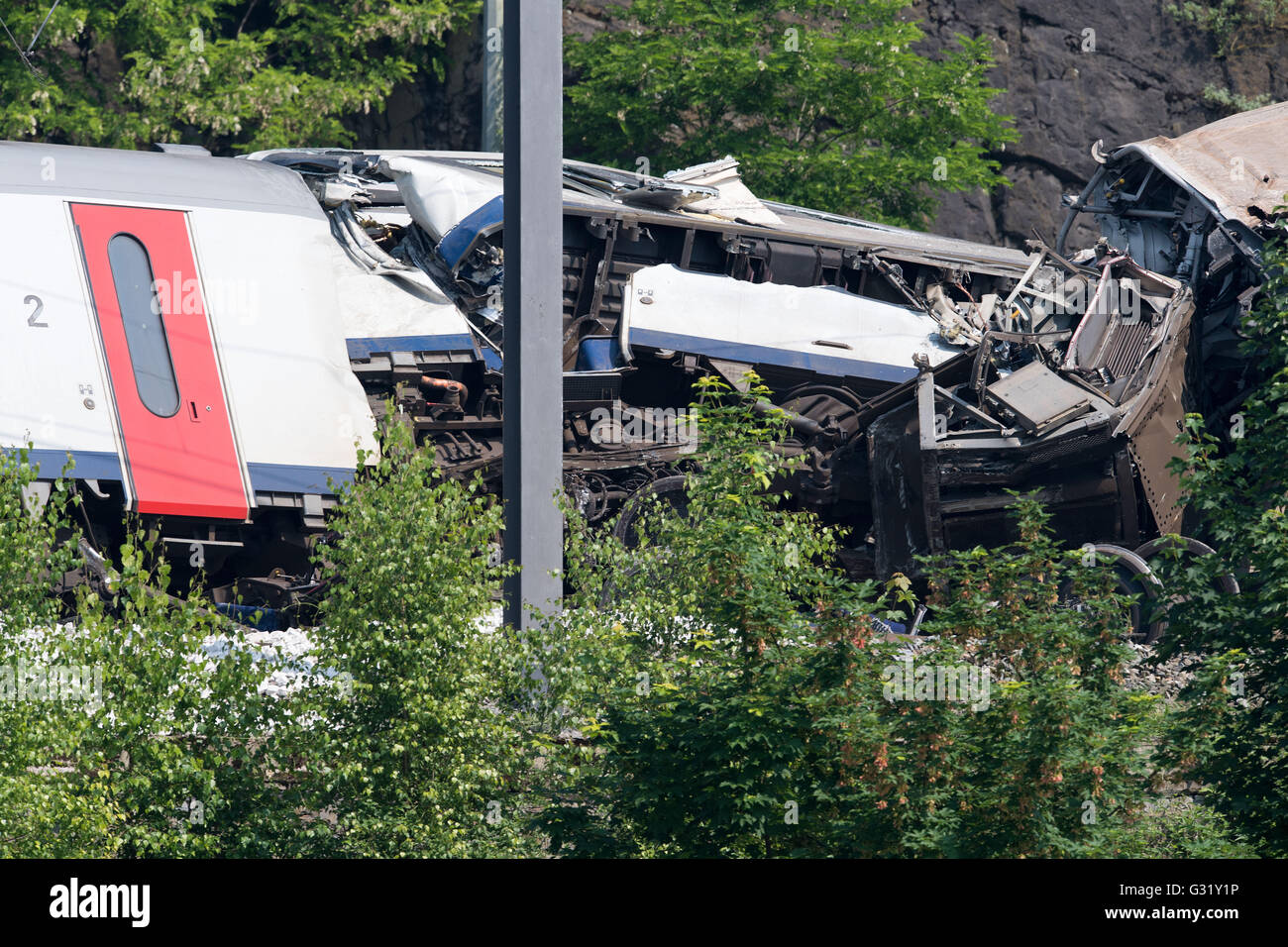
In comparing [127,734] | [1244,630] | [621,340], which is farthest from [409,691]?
[621,340]

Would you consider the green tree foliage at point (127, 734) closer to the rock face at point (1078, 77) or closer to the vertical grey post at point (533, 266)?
the vertical grey post at point (533, 266)

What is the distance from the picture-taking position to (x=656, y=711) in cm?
643

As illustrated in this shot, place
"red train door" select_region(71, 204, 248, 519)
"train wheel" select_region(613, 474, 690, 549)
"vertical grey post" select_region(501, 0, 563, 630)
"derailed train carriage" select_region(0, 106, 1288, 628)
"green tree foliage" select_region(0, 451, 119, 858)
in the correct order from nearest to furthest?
"green tree foliage" select_region(0, 451, 119, 858)
"vertical grey post" select_region(501, 0, 563, 630)
"red train door" select_region(71, 204, 248, 519)
"derailed train carriage" select_region(0, 106, 1288, 628)
"train wheel" select_region(613, 474, 690, 549)

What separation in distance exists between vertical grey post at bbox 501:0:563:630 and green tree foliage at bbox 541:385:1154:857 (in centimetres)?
154

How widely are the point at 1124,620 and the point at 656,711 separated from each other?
2123 millimetres

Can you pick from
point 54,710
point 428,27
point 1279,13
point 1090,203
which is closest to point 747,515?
point 54,710

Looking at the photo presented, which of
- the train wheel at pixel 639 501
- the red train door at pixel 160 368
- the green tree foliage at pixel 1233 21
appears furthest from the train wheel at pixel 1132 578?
the green tree foliage at pixel 1233 21

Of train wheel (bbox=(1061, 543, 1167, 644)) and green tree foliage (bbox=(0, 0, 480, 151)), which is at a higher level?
green tree foliage (bbox=(0, 0, 480, 151))

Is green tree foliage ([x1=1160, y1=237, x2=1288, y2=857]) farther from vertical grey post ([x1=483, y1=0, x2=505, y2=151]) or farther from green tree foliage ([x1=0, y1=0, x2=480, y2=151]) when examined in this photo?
green tree foliage ([x1=0, y1=0, x2=480, y2=151])

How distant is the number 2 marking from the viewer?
36.7 feet

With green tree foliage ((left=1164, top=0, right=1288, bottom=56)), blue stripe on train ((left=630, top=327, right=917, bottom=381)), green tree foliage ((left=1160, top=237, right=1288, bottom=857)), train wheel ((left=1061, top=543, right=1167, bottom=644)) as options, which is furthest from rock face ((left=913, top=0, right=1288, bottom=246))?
green tree foliage ((left=1160, top=237, right=1288, bottom=857))

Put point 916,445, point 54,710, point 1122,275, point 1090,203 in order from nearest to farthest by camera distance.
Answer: point 54,710, point 916,445, point 1122,275, point 1090,203

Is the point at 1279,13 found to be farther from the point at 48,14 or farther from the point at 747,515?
the point at 747,515

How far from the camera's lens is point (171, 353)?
37.8 feet
